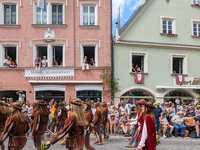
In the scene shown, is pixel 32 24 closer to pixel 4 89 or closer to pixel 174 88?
pixel 4 89

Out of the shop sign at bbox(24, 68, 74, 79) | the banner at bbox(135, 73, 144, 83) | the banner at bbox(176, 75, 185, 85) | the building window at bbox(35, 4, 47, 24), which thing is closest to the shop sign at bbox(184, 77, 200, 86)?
the banner at bbox(176, 75, 185, 85)

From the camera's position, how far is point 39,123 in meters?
8.40

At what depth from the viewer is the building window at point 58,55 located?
20.1 metres

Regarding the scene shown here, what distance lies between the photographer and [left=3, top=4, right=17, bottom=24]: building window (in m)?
20.0

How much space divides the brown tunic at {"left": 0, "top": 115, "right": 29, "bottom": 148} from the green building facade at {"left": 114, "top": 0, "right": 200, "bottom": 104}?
537 inches

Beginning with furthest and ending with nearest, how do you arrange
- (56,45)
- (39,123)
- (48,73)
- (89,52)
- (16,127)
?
A: 1. (89,52)
2. (56,45)
3. (48,73)
4. (39,123)
5. (16,127)

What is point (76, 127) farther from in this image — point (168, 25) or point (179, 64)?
point (179, 64)

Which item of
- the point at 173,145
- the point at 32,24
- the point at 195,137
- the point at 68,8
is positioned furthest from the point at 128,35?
the point at 173,145

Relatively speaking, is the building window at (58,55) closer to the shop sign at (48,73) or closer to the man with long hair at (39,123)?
the shop sign at (48,73)

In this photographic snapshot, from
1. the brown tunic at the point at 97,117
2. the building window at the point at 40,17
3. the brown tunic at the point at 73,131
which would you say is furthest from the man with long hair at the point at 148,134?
the building window at the point at 40,17

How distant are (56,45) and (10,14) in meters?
4.28

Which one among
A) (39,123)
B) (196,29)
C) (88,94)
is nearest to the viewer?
(39,123)

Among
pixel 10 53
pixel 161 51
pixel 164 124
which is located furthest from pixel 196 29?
pixel 10 53

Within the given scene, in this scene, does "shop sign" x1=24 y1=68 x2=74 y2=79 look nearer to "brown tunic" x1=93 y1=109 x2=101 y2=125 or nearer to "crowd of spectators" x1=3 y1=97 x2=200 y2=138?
"crowd of spectators" x1=3 y1=97 x2=200 y2=138
